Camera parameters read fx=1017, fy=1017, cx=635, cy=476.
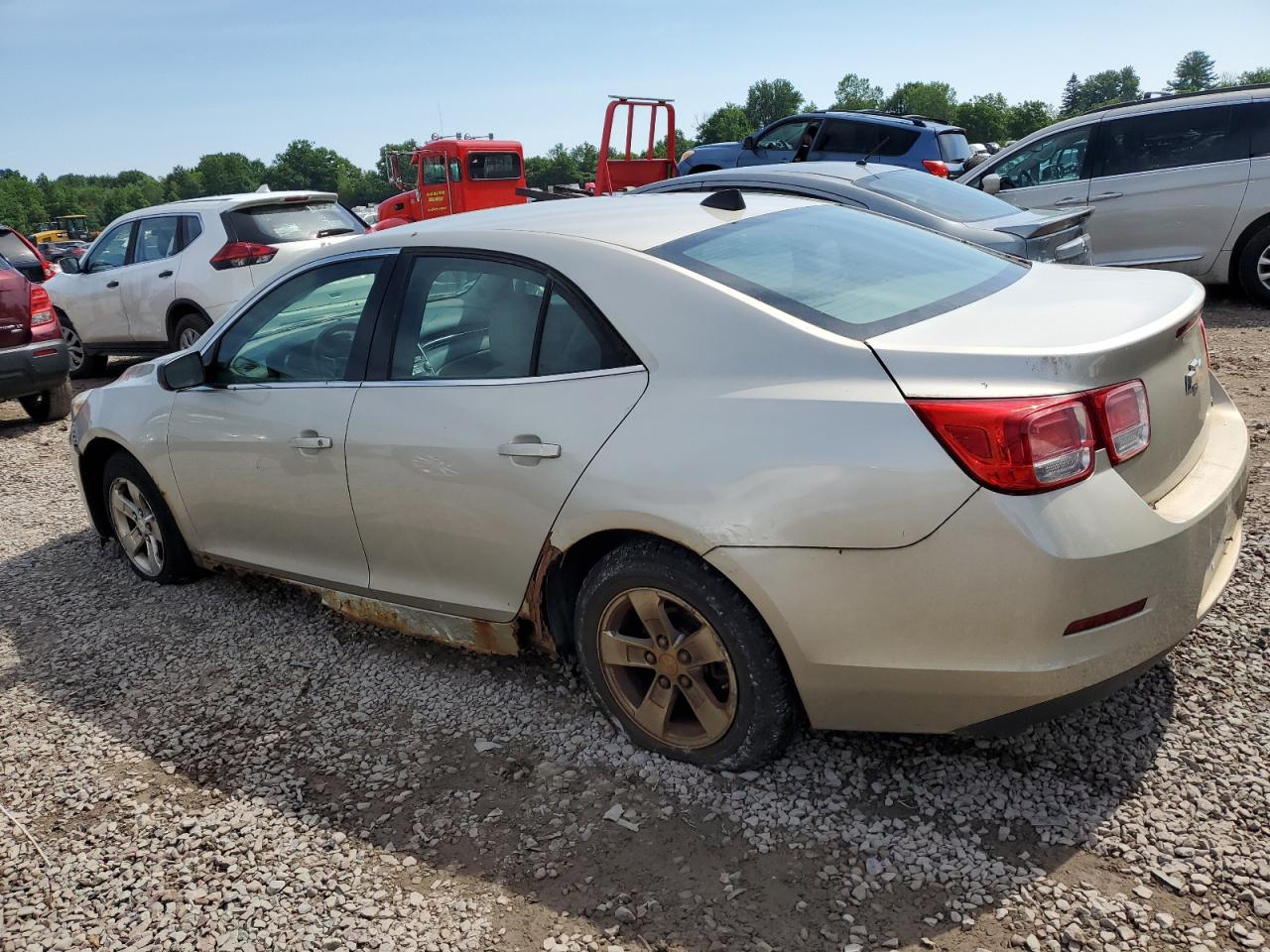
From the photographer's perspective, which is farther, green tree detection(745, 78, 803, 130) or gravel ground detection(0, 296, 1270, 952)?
green tree detection(745, 78, 803, 130)

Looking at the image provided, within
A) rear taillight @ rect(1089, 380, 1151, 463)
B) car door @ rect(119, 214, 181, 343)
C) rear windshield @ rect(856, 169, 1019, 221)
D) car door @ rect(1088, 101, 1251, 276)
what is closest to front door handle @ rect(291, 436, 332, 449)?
rear taillight @ rect(1089, 380, 1151, 463)

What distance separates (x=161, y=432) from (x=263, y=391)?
30.1 inches

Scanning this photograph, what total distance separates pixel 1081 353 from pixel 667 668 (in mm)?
1338

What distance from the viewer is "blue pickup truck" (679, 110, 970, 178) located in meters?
13.3

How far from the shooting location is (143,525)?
183 inches

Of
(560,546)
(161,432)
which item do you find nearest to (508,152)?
(161,432)

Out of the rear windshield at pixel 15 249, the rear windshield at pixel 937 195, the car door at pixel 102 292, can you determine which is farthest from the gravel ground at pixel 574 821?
the rear windshield at pixel 15 249

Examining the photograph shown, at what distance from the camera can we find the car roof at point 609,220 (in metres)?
3.06

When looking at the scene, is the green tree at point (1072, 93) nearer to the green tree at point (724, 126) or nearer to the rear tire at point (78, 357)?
the green tree at point (724, 126)

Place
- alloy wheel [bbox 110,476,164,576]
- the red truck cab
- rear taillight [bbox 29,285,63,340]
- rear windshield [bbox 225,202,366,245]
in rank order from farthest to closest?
the red truck cab < rear windshield [bbox 225,202,366,245] < rear taillight [bbox 29,285,63,340] < alloy wheel [bbox 110,476,164,576]

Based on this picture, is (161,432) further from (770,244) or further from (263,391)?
(770,244)

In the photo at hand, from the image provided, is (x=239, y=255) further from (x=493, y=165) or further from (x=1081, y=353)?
(x=493, y=165)

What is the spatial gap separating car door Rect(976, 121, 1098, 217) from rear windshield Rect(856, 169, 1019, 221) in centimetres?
267

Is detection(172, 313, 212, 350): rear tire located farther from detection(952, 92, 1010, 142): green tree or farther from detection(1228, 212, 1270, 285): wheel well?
detection(952, 92, 1010, 142): green tree
